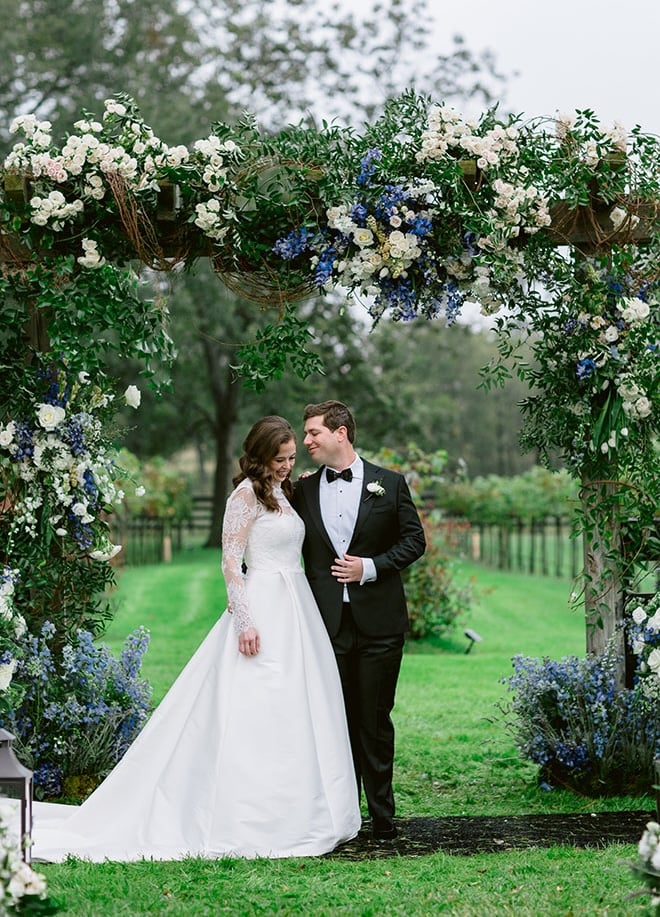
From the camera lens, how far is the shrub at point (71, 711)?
6.05 metres

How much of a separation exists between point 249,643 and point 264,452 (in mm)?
918

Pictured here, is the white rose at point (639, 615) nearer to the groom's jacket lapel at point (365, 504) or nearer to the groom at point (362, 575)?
the groom at point (362, 575)

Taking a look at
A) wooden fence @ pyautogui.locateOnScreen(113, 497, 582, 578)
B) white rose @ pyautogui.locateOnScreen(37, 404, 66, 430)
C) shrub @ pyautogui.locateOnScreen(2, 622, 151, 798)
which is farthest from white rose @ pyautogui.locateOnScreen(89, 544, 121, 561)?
wooden fence @ pyautogui.locateOnScreen(113, 497, 582, 578)

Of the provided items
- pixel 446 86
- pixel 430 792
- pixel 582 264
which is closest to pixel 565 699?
pixel 430 792

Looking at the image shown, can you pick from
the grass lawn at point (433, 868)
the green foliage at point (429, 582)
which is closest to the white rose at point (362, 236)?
the grass lawn at point (433, 868)

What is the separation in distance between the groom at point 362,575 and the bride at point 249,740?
0.12 meters

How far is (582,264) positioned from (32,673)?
142 inches

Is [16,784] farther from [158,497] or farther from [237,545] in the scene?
[158,497]

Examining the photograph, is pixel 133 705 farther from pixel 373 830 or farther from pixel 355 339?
pixel 355 339

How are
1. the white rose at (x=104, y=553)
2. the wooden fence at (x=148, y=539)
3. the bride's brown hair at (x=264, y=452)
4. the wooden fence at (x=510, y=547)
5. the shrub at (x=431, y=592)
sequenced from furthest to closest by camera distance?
the wooden fence at (x=148, y=539)
the wooden fence at (x=510, y=547)
the shrub at (x=431, y=592)
the white rose at (x=104, y=553)
the bride's brown hair at (x=264, y=452)

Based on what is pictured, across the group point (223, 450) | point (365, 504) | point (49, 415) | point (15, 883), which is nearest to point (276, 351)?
point (365, 504)

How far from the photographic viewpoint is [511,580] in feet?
62.1

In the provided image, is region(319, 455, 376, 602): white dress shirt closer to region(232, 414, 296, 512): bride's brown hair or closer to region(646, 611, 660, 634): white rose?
region(232, 414, 296, 512): bride's brown hair

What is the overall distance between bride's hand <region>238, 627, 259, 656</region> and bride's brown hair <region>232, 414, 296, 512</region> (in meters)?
0.62
